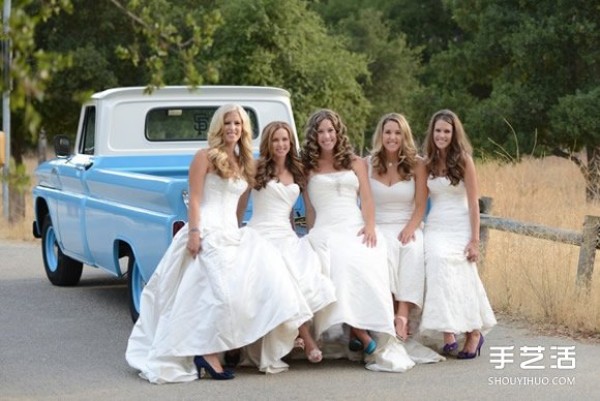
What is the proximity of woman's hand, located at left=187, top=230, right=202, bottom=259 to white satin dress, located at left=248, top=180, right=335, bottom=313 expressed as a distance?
0.49m

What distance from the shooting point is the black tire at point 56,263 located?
13227mm

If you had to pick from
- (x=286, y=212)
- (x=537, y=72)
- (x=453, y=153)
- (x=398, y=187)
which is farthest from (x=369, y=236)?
(x=537, y=72)

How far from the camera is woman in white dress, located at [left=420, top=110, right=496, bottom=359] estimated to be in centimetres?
862

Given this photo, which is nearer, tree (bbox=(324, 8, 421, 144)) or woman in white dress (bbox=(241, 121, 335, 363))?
woman in white dress (bbox=(241, 121, 335, 363))

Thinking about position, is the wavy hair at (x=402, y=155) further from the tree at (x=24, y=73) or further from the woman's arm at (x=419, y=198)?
the tree at (x=24, y=73)

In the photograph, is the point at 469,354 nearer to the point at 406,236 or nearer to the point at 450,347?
the point at 450,347

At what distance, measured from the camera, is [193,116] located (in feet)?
40.8

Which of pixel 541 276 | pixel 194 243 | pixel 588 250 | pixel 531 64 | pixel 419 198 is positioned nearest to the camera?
pixel 194 243

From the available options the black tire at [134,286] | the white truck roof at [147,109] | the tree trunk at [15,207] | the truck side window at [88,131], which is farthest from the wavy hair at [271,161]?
the tree trunk at [15,207]

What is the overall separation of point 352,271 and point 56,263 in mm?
5739

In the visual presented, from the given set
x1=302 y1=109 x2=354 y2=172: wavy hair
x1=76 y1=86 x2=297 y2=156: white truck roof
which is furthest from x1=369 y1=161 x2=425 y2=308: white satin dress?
x1=76 y1=86 x2=297 y2=156: white truck roof

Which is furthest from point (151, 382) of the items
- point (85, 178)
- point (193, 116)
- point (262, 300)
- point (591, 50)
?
point (591, 50)

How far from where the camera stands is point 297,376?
8.19 m

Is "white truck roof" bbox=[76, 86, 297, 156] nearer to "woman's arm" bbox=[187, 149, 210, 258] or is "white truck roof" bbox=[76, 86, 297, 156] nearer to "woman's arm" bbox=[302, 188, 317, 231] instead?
"woman's arm" bbox=[302, 188, 317, 231]
